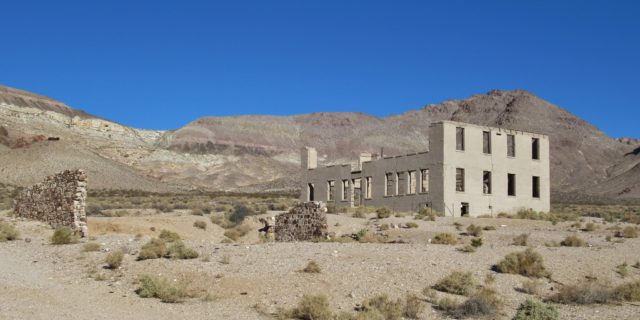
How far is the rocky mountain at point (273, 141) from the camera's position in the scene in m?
113

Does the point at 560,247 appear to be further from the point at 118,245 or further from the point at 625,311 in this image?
the point at 118,245

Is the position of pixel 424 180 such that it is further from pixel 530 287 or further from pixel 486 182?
pixel 530 287

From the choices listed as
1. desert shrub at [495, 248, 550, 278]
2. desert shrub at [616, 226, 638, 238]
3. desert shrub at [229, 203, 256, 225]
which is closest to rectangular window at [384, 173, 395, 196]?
desert shrub at [229, 203, 256, 225]

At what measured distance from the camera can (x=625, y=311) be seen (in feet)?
49.4

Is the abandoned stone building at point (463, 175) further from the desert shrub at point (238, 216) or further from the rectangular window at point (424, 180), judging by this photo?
the desert shrub at point (238, 216)

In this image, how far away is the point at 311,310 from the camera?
1348cm

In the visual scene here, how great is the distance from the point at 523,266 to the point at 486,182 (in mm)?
25852

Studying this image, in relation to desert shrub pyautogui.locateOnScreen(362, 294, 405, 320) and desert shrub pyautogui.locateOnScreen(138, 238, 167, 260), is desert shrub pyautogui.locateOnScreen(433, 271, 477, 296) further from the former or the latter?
desert shrub pyautogui.locateOnScreen(138, 238, 167, 260)

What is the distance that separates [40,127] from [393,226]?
317ft

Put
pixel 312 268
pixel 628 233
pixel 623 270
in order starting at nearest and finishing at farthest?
pixel 312 268 → pixel 623 270 → pixel 628 233

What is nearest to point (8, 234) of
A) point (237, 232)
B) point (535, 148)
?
point (237, 232)

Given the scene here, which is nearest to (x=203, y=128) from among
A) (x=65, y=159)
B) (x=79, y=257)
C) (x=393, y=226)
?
(x=65, y=159)

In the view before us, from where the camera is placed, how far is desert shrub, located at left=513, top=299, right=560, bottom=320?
43.6 ft

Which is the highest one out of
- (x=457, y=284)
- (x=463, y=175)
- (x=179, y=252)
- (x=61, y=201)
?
(x=463, y=175)
